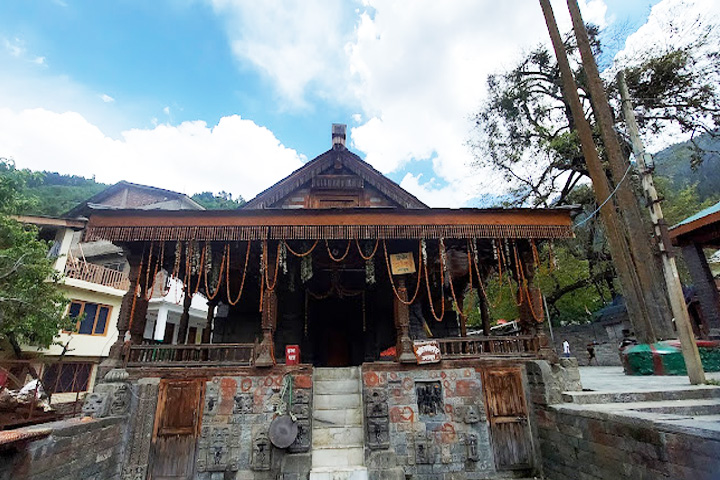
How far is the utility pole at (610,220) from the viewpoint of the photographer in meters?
10.9

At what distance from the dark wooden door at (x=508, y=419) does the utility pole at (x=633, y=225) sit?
19.1 ft

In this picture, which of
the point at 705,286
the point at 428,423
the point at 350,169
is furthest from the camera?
the point at 350,169

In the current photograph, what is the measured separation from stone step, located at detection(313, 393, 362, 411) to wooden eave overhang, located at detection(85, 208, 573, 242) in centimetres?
363

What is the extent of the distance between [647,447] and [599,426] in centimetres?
100

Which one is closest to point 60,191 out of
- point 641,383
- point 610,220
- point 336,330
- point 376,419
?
point 336,330

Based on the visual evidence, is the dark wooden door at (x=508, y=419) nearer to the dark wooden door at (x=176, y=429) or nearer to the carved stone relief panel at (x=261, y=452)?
the carved stone relief panel at (x=261, y=452)

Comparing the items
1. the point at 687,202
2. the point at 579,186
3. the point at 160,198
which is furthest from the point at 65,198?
the point at 687,202

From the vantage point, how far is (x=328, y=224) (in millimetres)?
8398

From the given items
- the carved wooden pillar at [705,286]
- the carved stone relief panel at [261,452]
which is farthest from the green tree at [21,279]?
the carved wooden pillar at [705,286]

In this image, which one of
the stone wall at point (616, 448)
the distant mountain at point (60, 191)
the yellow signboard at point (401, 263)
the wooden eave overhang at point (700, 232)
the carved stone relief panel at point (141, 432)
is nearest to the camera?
the stone wall at point (616, 448)

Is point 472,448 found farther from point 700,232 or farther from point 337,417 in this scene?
point 700,232

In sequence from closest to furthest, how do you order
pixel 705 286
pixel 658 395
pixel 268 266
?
pixel 658 395
pixel 268 266
pixel 705 286

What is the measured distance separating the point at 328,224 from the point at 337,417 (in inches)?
171

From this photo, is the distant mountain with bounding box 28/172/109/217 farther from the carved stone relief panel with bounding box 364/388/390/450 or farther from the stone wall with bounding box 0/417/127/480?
the carved stone relief panel with bounding box 364/388/390/450
